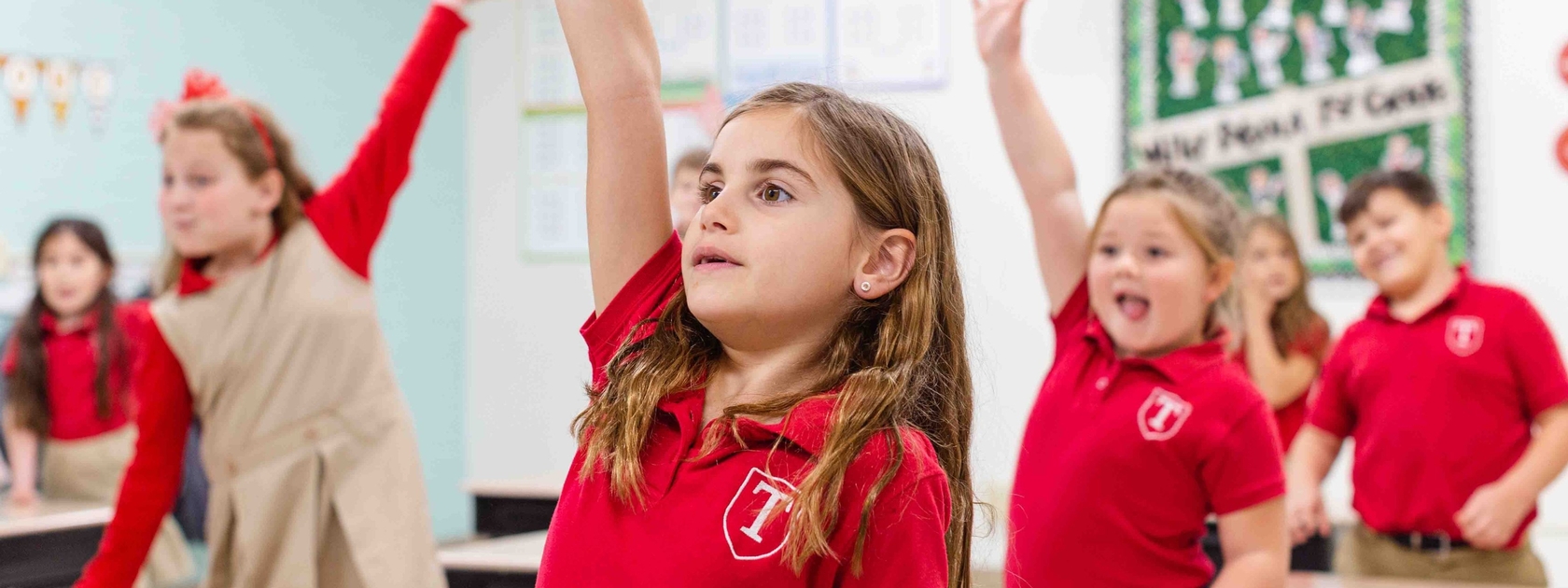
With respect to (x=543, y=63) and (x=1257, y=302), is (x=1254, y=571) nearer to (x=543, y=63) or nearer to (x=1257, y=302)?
(x=1257, y=302)

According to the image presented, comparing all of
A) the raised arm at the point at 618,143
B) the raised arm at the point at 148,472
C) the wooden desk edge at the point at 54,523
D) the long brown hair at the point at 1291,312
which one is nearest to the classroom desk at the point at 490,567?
the raised arm at the point at 148,472

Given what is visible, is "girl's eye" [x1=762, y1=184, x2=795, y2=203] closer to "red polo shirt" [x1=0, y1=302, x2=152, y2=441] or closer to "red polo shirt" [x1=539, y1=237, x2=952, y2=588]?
"red polo shirt" [x1=539, y1=237, x2=952, y2=588]

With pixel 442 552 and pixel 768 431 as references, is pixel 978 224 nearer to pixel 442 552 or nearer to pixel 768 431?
pixel 442 552

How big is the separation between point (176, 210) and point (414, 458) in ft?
2.07

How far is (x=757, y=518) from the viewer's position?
4.04 ft

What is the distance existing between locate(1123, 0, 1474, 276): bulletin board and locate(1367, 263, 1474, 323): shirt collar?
4.96 feet

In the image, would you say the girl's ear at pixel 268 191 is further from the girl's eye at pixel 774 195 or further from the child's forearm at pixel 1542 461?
the child's forearm at pixel 1542 461

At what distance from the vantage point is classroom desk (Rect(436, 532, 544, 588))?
3.01 metres

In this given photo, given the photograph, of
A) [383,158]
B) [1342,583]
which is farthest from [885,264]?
[1342,583]

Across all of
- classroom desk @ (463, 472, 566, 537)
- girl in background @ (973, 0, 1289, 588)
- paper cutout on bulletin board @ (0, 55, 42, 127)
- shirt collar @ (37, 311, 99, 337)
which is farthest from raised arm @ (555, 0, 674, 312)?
paper cutout on bulletin board @ (0, 55, 42, 127)

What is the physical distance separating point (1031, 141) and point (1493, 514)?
185cm

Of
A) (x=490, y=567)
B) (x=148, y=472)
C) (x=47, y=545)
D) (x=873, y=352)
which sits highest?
(x=873, y=352)

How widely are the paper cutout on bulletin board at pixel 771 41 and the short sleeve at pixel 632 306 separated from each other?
4.81m

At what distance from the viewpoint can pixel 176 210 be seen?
2.57 meters
